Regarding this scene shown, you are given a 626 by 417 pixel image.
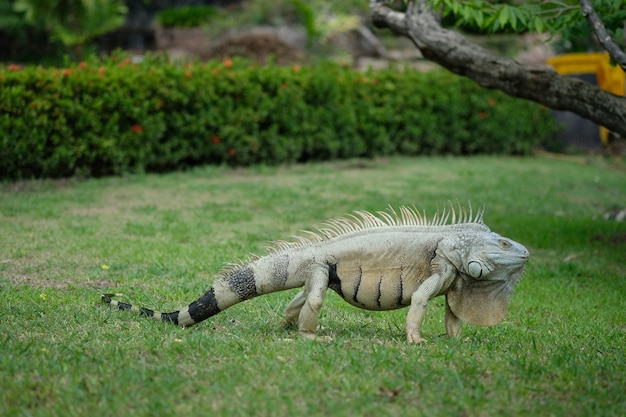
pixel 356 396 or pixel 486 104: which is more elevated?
pixel 356 396

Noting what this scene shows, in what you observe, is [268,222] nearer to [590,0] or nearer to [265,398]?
[590,0]

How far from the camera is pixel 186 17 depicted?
24.8 meters

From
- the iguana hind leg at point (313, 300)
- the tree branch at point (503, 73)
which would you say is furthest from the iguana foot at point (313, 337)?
the tree branch at point (503, 73)

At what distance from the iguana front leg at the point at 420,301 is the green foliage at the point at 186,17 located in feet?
66.7

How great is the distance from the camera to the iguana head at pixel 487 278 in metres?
5.38

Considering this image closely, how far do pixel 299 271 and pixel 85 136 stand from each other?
8.26 m

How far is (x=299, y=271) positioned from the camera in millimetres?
5578

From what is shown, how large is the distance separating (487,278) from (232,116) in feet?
31.7

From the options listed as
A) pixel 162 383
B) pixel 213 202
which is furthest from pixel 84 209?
pixel 162 383

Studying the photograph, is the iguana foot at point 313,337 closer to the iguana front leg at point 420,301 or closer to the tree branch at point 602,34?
the iguana front leg at point 420,301

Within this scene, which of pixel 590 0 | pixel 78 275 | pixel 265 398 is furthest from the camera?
pixel 590 0

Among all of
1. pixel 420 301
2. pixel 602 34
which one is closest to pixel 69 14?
pixel 602 34

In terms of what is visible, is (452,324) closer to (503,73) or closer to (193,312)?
(193,312)

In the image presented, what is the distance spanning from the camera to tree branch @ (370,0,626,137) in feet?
29.4
